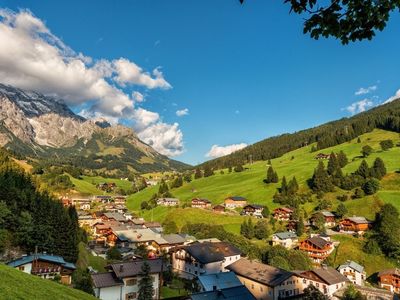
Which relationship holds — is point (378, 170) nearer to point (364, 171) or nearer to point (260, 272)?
point (364, 171)

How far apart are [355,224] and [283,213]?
83.3 feet

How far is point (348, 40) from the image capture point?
27.8ft

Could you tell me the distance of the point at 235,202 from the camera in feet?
460

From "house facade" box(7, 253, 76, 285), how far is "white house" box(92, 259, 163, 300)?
14.8 feet

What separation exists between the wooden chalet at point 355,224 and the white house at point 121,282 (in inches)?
2492

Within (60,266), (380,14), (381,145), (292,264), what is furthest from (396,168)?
(380,14)

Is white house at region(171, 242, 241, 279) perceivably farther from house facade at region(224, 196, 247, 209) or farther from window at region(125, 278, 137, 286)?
house facade at region(224, 196, 247, 209)

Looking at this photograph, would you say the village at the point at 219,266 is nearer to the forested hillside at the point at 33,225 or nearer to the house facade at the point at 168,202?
the forested hillside at the point at 33,225

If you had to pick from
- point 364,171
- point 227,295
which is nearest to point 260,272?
point 227,295

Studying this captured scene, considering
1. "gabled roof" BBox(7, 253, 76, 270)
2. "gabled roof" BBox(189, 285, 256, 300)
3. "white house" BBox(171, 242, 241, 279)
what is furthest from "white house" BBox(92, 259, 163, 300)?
"white house" BBox(171, 242, 241, 279)

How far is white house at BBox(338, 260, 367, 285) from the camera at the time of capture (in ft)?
248

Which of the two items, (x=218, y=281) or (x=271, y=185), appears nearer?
(x=218, y=281)

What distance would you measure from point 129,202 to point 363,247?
12724cm

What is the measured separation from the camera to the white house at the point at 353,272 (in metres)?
75.7
